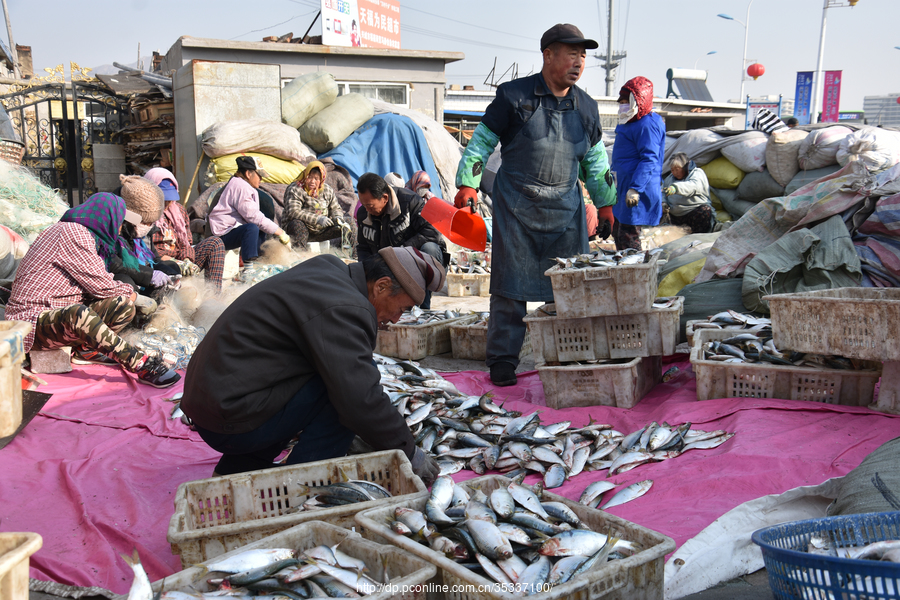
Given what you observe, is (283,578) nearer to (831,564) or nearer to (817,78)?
(831,564)

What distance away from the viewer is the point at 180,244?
7.07 meters

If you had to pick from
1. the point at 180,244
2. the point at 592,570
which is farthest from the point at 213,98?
the point at 592,570

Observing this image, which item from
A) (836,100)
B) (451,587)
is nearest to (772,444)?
(451,587)

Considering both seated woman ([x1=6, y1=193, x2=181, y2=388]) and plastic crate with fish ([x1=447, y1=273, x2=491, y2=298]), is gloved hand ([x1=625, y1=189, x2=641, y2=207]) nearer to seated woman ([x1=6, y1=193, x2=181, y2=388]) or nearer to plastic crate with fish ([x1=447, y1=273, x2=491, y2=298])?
plastic crate with fish ([x1=447, y1=273, x2=491, y2=298])

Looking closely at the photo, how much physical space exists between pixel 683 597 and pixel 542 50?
3436 millimetres

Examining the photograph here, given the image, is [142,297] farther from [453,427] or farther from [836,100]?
[836,100]

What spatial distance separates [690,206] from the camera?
34.1 ft

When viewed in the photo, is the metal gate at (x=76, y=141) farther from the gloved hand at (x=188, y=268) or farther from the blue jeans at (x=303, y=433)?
the blue jeans at (x=303, y=433)

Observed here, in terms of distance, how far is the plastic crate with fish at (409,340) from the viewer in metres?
5.36

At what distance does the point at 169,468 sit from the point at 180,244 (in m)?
4.23

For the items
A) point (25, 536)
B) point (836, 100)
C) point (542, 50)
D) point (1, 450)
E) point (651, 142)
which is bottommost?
point (1, 450)

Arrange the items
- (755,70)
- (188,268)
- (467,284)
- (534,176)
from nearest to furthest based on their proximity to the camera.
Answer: (534,176), (188,268), (467,284), (755,70)

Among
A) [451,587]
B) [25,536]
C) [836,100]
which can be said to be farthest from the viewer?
[836,100]

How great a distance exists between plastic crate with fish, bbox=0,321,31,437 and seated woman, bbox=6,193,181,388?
904 millimetres
